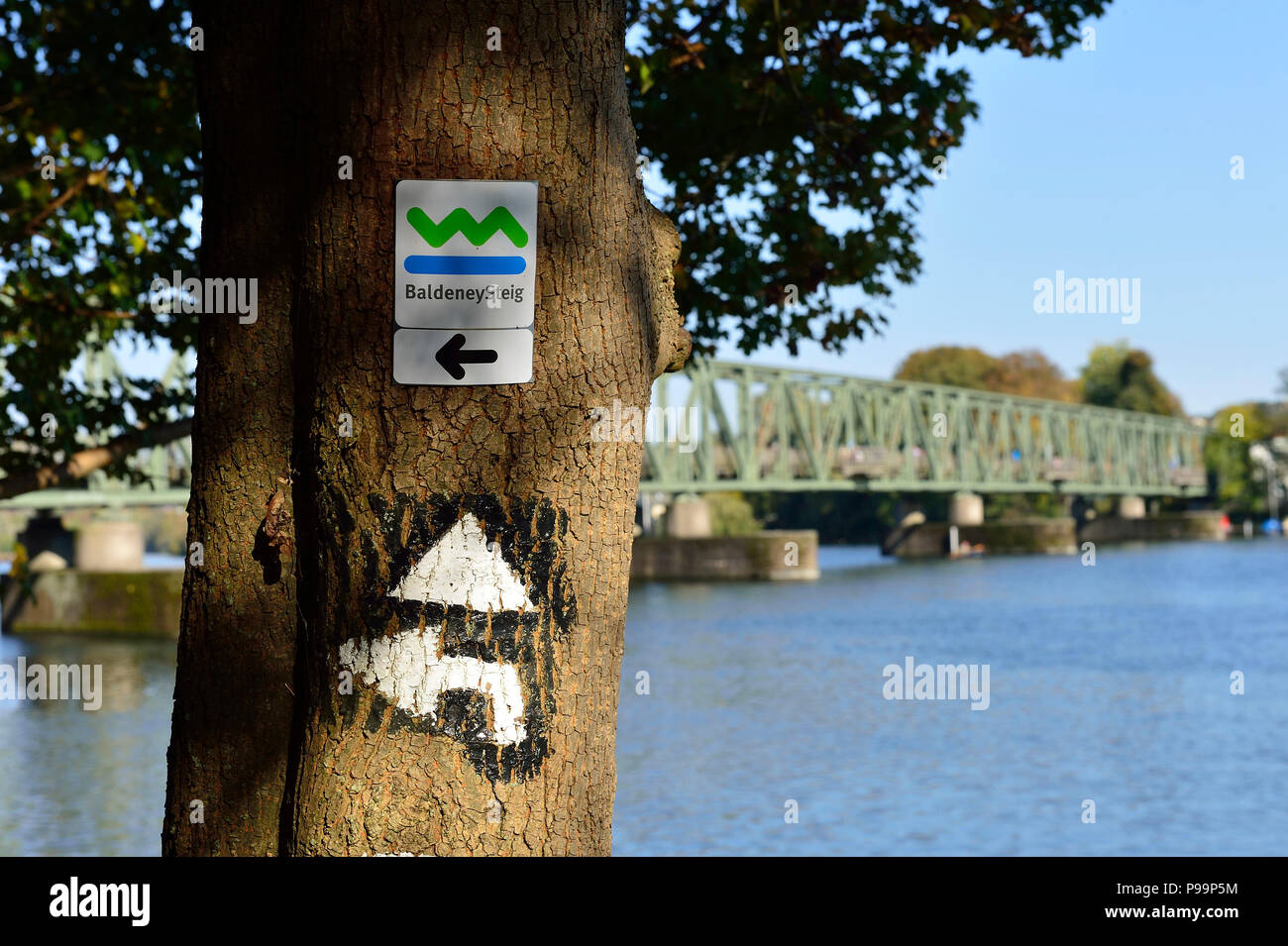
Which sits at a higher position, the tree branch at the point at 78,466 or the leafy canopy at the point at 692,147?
the leafy canopy at the point at 692,147

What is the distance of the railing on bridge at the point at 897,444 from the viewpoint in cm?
8038

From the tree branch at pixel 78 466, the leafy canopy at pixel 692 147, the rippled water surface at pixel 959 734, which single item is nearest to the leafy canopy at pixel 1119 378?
the rippled water surface at pixel 959 734

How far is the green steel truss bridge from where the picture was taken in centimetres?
7925

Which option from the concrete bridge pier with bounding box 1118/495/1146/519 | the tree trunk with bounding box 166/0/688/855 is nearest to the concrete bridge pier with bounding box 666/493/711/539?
the concrete bridge pier with bounding box 1118/495/1146/519

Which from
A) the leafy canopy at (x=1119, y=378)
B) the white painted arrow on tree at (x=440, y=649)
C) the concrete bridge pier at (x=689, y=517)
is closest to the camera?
the white painted arrow on tree at (x=440, y=649)

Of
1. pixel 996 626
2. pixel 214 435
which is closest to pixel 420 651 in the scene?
pixel 214 435

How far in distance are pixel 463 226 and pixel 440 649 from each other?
31.0 inches

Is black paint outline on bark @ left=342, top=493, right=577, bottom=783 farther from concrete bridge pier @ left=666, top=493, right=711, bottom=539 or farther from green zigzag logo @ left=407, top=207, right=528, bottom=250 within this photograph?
concrete bridge pier @ left=666, top=493, right=711, bottom=539

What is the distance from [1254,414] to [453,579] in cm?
11647

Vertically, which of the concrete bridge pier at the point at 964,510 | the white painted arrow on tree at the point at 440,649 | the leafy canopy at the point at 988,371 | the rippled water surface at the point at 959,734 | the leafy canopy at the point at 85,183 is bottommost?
the rippled water surface at the point at 959,734

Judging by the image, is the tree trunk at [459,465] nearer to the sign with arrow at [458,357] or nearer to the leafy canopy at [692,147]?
the sign with arrow at [458,357]

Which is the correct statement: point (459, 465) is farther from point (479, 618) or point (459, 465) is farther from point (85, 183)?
point (85, 183)

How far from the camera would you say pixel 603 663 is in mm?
2949
